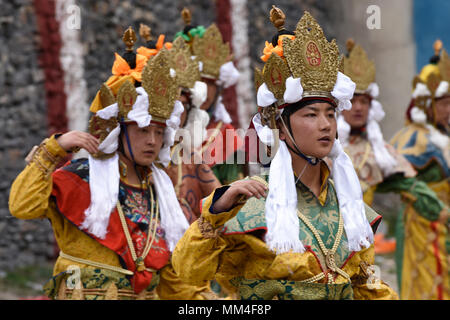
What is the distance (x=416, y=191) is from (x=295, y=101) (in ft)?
11.3

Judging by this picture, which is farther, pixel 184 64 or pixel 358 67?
pixel 358 67

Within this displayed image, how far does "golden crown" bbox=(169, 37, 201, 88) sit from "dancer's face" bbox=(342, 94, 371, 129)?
1394mm

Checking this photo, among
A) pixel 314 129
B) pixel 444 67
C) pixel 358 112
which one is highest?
pixel 444 67

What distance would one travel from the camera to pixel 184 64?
5.47 metres

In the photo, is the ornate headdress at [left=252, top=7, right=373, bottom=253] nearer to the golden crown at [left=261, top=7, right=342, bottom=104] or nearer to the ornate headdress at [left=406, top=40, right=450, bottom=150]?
the golden crown at [left=261, top=7, right=342, bottom=104]

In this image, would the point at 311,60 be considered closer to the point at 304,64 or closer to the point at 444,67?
the point at 304,64

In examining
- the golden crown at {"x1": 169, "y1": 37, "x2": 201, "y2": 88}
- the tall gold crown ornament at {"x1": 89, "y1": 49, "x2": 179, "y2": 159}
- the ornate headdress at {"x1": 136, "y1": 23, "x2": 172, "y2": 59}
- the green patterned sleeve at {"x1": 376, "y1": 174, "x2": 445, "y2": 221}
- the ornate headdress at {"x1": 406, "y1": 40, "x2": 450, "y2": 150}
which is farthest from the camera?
the ornate headdress at {"x1": 406, "y1": 40, "x2": 450, "y2": 150}

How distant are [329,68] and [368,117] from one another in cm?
304

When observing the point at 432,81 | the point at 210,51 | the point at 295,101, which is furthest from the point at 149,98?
the point at 432,81

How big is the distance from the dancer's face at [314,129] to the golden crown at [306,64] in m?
0.07

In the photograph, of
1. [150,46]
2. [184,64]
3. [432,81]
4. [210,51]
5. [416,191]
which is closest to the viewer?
[150,46]

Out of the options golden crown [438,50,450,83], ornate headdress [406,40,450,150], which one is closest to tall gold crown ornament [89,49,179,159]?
ornate headdress [406,40,450,150]

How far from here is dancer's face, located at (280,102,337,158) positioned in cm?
311
